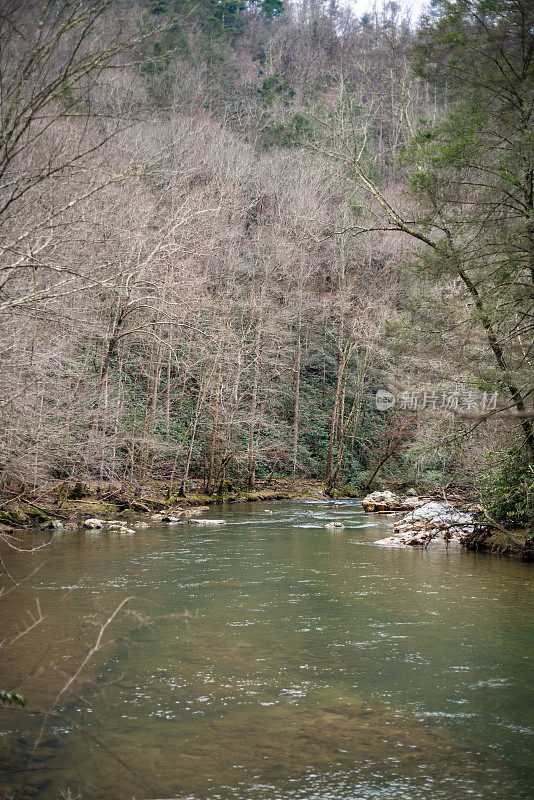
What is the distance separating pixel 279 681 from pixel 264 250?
24231mm

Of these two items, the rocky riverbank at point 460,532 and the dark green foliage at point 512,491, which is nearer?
the dark green foliage at point 512,491

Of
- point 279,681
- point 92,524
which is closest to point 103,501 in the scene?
point 92,524

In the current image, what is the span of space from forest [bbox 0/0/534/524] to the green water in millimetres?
2308

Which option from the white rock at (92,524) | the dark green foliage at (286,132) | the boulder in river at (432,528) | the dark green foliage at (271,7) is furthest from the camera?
the dark green foliage at (271,7)

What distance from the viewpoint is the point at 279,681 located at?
A: 582 cm

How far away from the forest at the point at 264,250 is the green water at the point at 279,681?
7.57ft

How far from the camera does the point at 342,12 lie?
1957 inches

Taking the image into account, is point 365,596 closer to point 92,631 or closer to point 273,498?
point 92,631

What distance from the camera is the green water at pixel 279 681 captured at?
13.6 feet

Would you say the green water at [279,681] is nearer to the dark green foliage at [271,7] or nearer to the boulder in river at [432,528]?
the boulder in river at [432,528]

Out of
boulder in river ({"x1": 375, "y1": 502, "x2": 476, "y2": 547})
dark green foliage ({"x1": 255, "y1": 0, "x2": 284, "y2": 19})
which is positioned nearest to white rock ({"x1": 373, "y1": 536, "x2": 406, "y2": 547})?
boulder in river ({"x1": 375, "y1": 502, "x2": 476, "y2": 547})

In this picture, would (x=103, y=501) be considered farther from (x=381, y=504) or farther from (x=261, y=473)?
(x=261, y=473)

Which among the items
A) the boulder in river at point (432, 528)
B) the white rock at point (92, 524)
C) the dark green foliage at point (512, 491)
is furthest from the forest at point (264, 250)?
the white rock at point (92, 524)

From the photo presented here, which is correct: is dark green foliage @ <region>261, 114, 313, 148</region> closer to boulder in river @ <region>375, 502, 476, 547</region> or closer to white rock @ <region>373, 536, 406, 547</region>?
boulder in river @ <region>375, 502, 476, 547</region>
